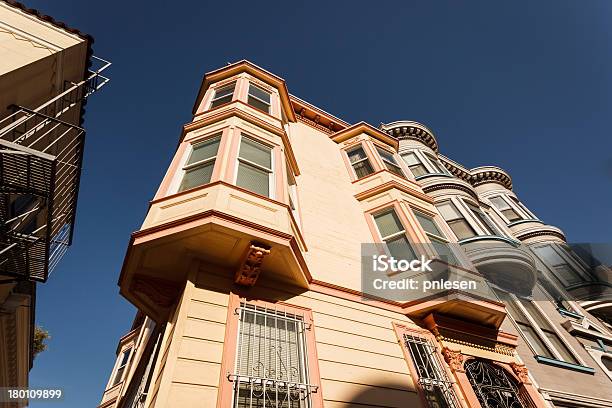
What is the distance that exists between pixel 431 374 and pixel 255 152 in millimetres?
6545

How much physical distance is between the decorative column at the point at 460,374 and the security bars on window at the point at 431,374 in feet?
0.64

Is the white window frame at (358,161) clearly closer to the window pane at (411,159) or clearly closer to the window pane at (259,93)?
the window pane at (259,93)

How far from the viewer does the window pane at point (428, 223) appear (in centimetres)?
1088

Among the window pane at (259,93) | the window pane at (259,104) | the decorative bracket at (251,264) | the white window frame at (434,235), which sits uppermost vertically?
the window pane at (259,93)

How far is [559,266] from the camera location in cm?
2011

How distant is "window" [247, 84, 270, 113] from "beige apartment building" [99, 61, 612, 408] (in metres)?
0.08

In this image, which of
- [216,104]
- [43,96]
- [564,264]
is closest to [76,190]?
[43,96]

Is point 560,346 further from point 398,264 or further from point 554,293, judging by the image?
point 398,264

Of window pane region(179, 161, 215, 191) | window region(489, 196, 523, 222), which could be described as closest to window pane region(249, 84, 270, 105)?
window pane region(179, 161, 215, 191)

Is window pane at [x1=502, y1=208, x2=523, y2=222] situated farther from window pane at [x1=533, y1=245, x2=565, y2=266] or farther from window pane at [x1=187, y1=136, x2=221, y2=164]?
window pane at [x1=187, y1=136, x2=221, y2=164]

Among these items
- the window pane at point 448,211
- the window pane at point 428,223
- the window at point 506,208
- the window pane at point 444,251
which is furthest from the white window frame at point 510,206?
the window pane at point 444,251

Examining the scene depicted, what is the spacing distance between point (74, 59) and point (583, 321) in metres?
20.8

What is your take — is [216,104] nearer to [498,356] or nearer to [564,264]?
[498,356]

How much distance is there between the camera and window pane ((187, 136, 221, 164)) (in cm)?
843
